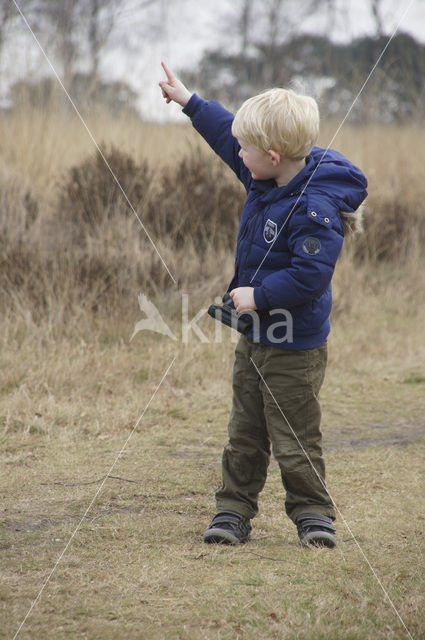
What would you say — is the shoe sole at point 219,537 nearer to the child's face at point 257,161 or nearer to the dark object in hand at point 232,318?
the dark object in hand at point 232,318

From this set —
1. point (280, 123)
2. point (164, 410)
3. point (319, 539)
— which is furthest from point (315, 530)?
point (164, 410)

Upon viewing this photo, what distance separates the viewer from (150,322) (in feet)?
18.6

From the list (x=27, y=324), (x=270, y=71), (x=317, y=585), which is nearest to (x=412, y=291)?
(x=27, y=324)

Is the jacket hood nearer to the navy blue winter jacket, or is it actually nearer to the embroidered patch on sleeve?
the navy blue winter jacket

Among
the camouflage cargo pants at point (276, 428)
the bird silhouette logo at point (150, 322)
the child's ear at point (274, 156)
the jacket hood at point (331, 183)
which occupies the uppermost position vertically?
the child's ear at point (274, 156)

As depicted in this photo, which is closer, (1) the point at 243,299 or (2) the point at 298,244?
(2) the point at 298,244

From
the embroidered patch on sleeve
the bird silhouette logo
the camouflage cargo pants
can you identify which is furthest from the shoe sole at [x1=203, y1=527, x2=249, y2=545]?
the bird silhouette logo

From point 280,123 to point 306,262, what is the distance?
46cm

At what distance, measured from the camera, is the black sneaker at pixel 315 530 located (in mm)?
2656

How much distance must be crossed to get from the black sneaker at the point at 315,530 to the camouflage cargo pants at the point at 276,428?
26 millimetres

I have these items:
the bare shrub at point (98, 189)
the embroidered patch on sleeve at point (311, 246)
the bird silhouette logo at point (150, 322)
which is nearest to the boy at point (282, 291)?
the embroidered patch on sleeve at point (311, 246)

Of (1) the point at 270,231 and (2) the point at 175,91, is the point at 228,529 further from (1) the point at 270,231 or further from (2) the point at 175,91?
(2) the point at 175,91

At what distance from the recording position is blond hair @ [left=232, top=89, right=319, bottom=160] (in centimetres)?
244

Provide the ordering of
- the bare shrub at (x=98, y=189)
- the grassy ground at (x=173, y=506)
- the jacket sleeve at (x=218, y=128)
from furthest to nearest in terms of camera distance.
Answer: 1. the bare shrub at (x=98, y=189)
2. the jacket sleeve at (x=218, y=128)
3. the grassy ground at (x=173, y=506)
